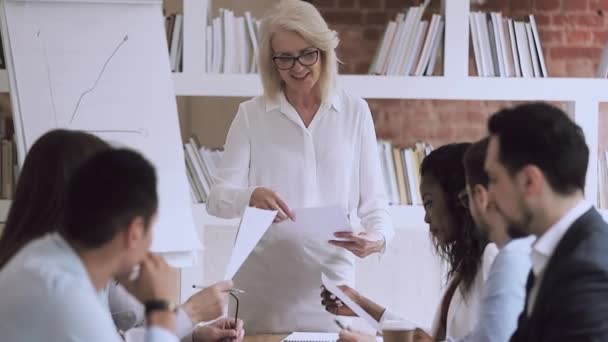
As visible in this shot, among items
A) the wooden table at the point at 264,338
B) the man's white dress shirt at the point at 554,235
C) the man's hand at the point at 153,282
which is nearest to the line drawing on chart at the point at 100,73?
the wooden table at the point at 264,338

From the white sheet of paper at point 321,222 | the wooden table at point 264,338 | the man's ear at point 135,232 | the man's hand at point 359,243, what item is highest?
the man's ear at point 135,232

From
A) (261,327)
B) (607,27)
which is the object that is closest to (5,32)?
(261,327)

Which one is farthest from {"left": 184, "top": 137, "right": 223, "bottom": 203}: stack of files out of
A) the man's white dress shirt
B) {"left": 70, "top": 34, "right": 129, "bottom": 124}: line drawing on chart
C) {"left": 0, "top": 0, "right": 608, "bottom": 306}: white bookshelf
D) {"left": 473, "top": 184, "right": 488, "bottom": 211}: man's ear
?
the man's white dress shirt

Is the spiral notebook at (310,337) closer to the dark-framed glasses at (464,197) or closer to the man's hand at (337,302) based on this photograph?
the man's hand at (337,302)

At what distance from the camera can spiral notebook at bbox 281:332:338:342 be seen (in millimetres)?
2494

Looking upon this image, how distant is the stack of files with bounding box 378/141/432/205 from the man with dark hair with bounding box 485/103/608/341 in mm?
2240

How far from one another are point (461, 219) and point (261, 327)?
79 centimetres

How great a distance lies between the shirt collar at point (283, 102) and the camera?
2838 mm

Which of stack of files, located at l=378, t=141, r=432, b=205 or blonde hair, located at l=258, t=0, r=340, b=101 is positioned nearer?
blonde hair, located at l=258, t=0, r=340, b=101

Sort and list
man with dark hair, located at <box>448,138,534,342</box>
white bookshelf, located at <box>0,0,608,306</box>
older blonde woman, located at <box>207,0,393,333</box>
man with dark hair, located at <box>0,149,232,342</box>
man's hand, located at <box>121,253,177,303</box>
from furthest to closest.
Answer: white bookshelf, located at <box>0,0,608,306</box> < older blonde woman, located at <box>207,0,393,333</box> < man with dark hair, located at <box>448,138,534,342</box> < man's hand, located at <box>121,253,177,303</box> < man with dark hair, located at <box>0,149,232,342</box>

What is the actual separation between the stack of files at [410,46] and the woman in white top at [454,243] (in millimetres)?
1575

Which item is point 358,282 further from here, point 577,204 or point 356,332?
point 577,204

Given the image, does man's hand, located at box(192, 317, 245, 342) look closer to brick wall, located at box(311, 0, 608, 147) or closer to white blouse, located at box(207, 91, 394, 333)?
white blouse, located at box(207, 91, 394, 333)

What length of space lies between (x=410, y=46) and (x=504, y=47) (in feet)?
1.27
